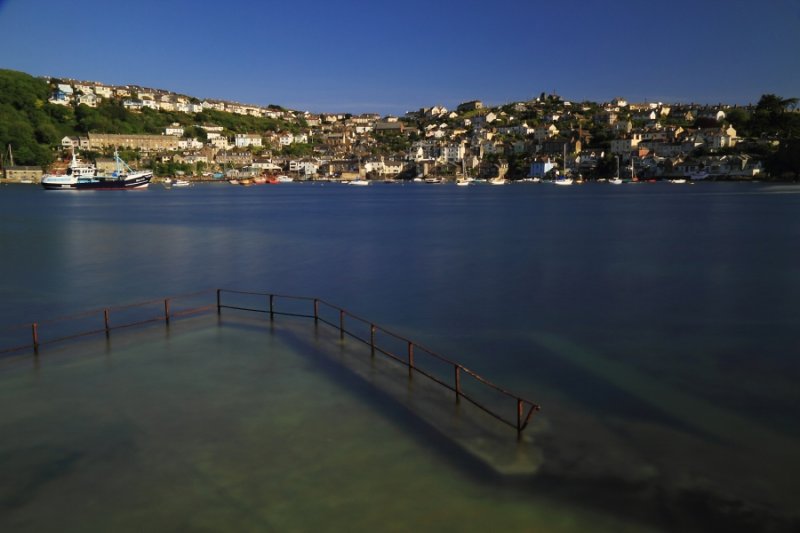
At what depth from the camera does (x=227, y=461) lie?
5785mm

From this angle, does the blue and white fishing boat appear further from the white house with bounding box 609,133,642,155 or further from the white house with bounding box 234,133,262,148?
the white house with bounding box 609,133,642,155

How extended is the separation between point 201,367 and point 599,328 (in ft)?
21.6

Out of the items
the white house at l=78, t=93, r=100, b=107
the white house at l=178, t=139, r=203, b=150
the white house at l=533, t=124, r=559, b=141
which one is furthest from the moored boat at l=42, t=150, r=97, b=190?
the white house at l=533, t=124, r=559, b=141

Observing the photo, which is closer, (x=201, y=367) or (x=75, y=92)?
(x=201, y=367)

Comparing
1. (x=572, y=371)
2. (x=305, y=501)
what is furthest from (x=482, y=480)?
(x=572, y=371)

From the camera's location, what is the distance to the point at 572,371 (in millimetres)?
8414

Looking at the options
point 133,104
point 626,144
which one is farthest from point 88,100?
point 626,144

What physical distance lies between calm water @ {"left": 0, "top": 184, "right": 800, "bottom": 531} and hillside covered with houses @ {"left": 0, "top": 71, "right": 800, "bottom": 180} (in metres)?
72.0

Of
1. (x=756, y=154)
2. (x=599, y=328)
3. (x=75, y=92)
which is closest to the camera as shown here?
(x=599, y=328)

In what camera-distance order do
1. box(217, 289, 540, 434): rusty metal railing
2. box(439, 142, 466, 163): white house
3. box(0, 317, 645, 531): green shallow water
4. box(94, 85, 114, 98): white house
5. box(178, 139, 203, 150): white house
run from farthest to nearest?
box(94, 85, 114, 98): white house
box(178, 139, 203, 150): white house
box(439, 142, 466, 163): white house
box(217, 289, 540, 434): rusty metal railing
box(0, 317, 645, 531): green shallow water

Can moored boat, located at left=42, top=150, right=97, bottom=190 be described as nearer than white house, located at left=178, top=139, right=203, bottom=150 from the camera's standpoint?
Yes

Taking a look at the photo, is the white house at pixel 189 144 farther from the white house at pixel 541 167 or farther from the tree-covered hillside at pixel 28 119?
the white house at pixel 541 167

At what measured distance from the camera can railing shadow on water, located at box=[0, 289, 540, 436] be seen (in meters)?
7.23

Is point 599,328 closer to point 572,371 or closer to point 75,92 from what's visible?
point 572,371
